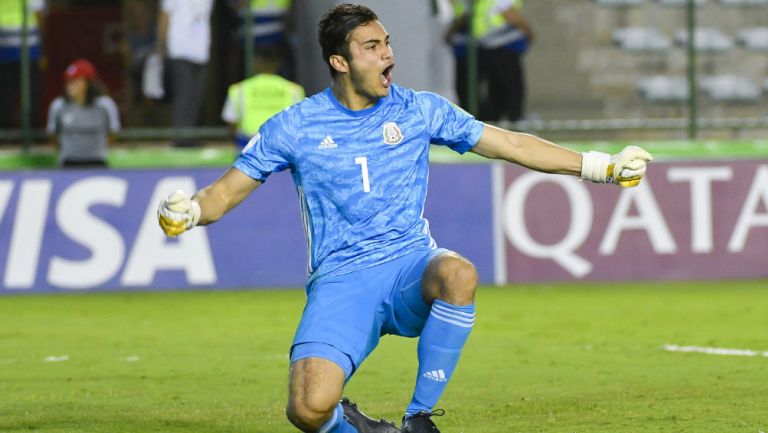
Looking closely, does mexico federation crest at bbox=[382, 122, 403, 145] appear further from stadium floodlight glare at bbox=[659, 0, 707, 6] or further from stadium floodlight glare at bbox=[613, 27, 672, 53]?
stadium floodlight glare at bbox=[659, 0, 707, 6]

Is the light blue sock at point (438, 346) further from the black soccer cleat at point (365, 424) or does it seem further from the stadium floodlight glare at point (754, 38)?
the stadium floodlight glare at point (754, 38)

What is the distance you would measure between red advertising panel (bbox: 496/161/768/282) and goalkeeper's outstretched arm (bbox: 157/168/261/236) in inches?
371

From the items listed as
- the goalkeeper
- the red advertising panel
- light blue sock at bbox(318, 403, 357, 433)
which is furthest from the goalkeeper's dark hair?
the red advertising panel

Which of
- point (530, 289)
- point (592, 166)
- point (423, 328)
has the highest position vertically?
point (592, 166)

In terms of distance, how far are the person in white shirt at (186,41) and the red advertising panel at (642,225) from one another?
3551mm

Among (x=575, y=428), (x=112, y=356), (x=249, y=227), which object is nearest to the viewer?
(x=575, y=428)

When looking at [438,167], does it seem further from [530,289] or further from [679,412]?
[679,412]

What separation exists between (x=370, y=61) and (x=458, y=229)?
9256mm

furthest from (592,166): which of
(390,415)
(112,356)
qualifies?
(112,356)

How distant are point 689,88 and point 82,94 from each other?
660 centimetres

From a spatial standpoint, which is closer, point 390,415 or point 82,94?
point 390,415

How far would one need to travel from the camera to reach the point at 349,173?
7.16 m

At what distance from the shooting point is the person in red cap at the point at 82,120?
54.4 feet

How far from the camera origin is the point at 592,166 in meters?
7.25
